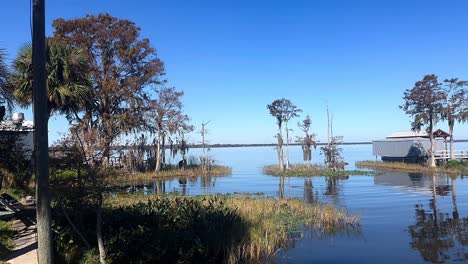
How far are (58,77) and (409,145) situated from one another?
46859 mm

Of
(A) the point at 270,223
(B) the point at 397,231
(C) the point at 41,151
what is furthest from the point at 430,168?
(C) the point at 41,151

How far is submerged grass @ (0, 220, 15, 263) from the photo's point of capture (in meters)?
10.2

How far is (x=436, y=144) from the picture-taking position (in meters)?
57.8

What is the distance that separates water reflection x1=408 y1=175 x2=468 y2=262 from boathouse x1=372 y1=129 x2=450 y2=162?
3528cm

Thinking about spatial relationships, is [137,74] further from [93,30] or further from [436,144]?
[436,144]

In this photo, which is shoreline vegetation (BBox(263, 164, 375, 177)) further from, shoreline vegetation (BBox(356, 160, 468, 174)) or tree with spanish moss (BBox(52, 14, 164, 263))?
tree with spanish moss (BBox(52, 14, 164, 263))

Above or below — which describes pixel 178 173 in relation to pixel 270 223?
above

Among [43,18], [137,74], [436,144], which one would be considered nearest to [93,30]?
[137,74]

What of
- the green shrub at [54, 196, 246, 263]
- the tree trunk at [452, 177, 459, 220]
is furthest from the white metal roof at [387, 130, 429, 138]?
the green shrub at [54, 196, 246, 263]

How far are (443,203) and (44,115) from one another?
73.1 feet

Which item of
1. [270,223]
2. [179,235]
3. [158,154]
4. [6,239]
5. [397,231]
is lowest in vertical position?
[397,231]

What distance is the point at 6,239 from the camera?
37.1ft

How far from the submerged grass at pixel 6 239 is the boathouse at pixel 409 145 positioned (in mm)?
49065

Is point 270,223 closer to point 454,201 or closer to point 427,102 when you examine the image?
point 454,201
